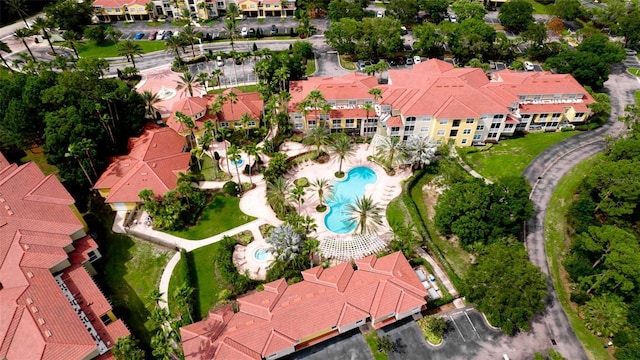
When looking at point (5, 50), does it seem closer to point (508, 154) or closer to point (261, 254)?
point (261, 254)

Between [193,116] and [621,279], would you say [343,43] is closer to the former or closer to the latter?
[193,116]

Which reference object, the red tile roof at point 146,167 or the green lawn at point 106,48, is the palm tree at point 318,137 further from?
the green lawn at point 106,48

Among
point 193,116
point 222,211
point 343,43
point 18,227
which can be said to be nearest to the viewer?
point 18,227

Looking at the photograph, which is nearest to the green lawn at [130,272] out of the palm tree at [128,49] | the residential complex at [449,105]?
the residential complex at [449,105]

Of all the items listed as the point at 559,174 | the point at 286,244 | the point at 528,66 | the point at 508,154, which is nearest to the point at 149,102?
the point at 286,244

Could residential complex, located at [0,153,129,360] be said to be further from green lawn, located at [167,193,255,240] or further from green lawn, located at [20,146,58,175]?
green lawn, located at [167,193,255,240]

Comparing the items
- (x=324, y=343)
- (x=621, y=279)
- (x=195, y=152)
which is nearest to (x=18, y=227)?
(x=195, y=152)
